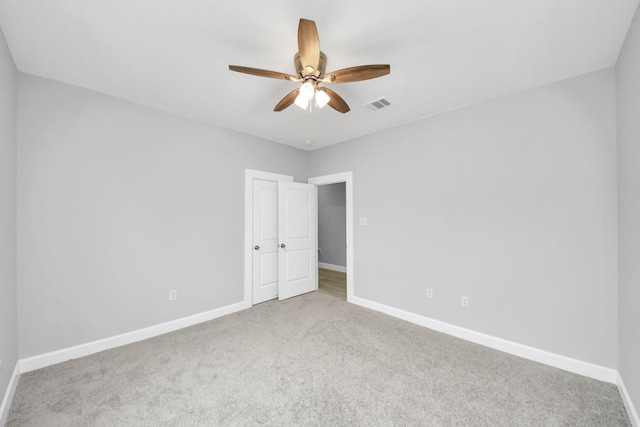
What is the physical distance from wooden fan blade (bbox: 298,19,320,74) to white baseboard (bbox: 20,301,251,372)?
3.09 m

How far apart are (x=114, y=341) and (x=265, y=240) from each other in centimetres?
206

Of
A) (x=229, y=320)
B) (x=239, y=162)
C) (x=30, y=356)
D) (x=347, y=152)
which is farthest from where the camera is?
(x=347, y=152)

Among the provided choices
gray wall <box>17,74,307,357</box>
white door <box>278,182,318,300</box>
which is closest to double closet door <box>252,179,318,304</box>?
white door <box>278,182,318,300</box>

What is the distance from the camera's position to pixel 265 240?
3871 mm

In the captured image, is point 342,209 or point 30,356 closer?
point 30,356

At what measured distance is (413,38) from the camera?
1717 millimetres

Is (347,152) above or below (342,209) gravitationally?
above

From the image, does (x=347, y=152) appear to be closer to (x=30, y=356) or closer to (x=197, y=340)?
(x=197, y=340)

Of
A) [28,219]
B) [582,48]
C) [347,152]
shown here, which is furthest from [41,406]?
[582,48]

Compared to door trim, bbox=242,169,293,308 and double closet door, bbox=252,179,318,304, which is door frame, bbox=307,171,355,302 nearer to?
double closet door, bbox=252,179,318,304

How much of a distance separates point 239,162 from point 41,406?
2926mm

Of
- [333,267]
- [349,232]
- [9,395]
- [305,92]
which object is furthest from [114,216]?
[333,267]

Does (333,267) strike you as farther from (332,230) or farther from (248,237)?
(248,237)

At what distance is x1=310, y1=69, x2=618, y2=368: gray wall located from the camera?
2.03 m
